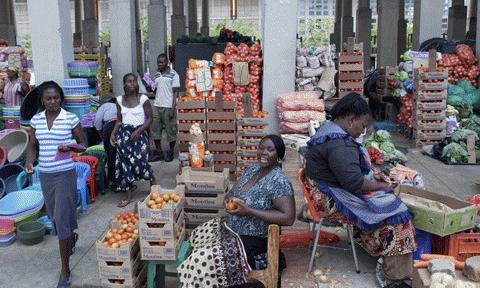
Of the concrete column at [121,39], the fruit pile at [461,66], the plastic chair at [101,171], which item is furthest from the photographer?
the concrete column at [121,39]

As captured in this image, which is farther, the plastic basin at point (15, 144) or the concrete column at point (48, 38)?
the concrete column at point (48, 38)

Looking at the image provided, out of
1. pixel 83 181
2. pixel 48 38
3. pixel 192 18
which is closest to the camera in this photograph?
pixel 83 181

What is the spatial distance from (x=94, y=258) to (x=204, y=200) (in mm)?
1332

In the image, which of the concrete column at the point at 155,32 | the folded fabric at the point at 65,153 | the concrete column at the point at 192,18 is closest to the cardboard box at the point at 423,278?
the folded fabric at the point at 65,153

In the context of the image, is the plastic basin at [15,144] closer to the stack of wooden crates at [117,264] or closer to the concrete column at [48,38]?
the concrete column at [48,38]

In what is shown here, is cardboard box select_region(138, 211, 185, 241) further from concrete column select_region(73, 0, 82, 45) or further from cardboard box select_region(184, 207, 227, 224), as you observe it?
concrete column select_region(73, 0, 82, 45)

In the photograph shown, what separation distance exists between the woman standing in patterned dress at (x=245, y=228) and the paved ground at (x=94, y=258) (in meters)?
0.40

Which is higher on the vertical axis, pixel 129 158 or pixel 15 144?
pixel 15 144

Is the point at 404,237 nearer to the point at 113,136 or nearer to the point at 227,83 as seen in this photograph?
the point at 113,136

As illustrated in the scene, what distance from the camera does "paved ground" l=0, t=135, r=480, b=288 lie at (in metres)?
4.27

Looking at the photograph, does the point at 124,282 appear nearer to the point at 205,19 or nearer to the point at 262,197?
the point at 262,197

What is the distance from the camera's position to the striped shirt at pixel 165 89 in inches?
371

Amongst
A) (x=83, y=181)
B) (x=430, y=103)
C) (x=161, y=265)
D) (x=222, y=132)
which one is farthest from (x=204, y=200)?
(x=430, y=103)

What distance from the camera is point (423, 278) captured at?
11.2 feet
